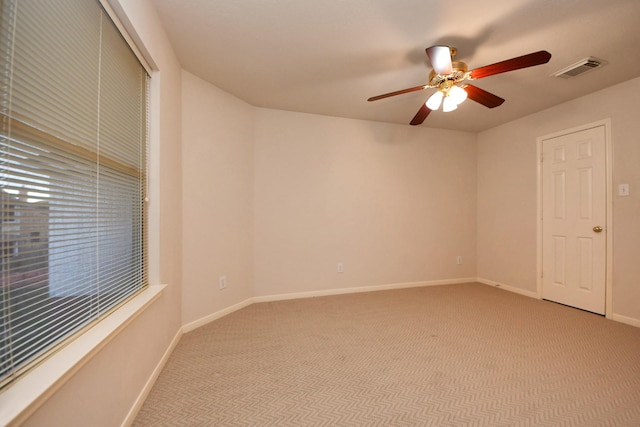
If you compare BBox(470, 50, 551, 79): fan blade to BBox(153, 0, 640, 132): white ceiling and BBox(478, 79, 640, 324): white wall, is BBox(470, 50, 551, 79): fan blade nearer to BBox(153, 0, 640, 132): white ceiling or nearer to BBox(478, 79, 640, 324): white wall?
BBox(153, 0, 640, 132): white ceiling

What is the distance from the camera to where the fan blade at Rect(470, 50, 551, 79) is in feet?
5.26

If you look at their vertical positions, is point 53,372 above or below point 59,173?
below

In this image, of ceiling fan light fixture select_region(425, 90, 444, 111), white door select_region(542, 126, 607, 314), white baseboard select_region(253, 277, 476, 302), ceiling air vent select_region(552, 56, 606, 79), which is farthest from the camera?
white baseboard select_region(253, 277, 476, 302)

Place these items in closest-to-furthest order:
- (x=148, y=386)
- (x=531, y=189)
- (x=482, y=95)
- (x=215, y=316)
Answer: (x=148, y=386)
(x=482, y=95)
(x=215, y=316)
(x=531, y=189)

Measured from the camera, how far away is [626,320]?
2.71m

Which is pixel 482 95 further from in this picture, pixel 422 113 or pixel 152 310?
pixel 152 310

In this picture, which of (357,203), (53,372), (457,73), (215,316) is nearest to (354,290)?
(357,203)

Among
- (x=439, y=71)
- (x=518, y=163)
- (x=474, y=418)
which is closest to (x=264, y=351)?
(x=474, y=418)

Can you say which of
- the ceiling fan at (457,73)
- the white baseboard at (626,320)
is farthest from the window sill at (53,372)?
the white baseboard at (626,320)

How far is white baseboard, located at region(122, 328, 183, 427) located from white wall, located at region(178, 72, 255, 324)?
39cm

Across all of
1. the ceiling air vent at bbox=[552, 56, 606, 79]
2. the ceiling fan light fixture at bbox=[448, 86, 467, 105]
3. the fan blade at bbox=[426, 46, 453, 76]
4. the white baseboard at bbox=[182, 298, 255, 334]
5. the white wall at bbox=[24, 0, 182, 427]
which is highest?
the ceiling air vent at bbox=[552, 56, 606, 79]

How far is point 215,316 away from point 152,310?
1.13 m

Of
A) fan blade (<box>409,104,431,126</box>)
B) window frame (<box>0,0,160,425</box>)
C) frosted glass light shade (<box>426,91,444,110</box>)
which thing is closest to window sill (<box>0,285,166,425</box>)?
window frame (<box>0,0,160,425</box>)

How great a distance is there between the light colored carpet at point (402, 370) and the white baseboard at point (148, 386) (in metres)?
0.04
